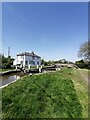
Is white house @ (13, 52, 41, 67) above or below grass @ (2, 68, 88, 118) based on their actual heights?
above

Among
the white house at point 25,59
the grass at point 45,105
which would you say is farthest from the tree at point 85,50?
the grass at point 45,105

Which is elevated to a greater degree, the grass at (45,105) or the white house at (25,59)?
the white house at (25,59)

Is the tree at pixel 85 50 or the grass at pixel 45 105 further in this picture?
the tree at pixel 85 50

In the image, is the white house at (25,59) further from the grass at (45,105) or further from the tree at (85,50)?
the grass at (45,105)

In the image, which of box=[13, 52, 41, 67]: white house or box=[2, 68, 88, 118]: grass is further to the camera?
box=[13, 52, 41, 67]: white house

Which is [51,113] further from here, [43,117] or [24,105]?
[24,105]

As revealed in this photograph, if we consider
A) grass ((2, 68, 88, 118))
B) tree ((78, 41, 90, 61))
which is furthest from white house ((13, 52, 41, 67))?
grass ((2, 68, 88, 118))

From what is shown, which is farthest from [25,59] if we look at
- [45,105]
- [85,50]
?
[45,105]

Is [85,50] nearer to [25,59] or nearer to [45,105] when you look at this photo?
[25,59]

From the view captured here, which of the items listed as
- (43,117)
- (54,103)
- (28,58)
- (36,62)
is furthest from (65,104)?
(36,62)

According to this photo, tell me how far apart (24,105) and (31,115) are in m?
1.08

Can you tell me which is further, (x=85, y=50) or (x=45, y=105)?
(x=85, y=50)

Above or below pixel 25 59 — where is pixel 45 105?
below

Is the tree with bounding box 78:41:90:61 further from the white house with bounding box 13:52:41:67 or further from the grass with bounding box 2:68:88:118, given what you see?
the grass with bounding box 2:68:88:118
